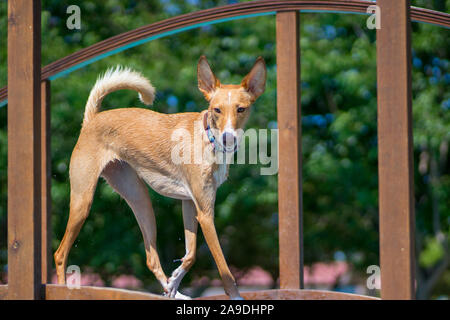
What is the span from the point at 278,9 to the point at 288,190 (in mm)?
1256

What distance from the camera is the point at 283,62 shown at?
4629 millimetres

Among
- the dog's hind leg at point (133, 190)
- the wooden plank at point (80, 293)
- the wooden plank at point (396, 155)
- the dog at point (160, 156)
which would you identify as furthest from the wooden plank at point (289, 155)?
the wooden plank at point (396, 155)

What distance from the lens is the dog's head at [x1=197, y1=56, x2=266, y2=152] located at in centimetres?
375

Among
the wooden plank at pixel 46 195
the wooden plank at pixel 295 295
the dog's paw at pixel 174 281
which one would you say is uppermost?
the wooden plank at pixel 46 195

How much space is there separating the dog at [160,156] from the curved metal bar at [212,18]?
360mm

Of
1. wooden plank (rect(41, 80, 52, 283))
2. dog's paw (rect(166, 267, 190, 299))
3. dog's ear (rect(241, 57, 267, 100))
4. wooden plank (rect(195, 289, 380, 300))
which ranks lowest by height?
wooden plank (rect(195, 289, 380, 300))

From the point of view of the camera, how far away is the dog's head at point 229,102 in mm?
3750

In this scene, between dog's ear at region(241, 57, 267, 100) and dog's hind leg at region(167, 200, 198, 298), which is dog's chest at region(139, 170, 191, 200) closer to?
dog's hind leg at region(167, 200, 198, 298)

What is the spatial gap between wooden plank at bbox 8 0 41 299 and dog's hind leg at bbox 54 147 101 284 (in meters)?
0.66

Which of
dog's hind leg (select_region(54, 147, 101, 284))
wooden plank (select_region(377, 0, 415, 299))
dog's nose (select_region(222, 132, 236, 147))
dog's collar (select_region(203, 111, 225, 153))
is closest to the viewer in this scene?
wooden plank (select_region(377, 0, 415, 299))

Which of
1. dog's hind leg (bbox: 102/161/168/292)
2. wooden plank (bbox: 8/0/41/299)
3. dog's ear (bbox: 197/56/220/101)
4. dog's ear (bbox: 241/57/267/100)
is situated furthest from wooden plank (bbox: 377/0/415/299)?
dog's hind leg (bbox: 102/161/168/292)

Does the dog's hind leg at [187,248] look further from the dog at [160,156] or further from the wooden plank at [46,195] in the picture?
the wooden plank at [46,195]
